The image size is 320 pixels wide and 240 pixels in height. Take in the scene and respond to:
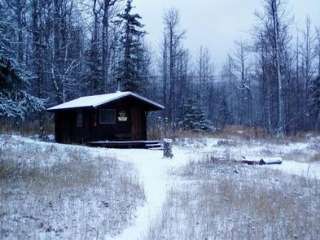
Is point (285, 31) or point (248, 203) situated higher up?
point (285, 31)

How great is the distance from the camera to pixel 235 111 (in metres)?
93.4

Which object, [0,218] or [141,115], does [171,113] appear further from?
[0,218]

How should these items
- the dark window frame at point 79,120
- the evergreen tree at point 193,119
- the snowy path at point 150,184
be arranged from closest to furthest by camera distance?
the snowy path at point 150,184 < the dark window frame at point 79,120 < the evergreen tree at point 193,119

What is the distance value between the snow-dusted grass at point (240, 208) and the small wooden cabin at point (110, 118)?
1435cm

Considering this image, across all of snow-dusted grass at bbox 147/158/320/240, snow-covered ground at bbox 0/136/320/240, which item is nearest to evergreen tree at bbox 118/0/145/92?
snow-covered ground at bbox 0/136/320/240

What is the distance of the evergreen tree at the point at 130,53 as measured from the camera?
41094mm

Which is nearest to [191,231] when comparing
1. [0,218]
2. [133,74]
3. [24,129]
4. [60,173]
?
[0,218]

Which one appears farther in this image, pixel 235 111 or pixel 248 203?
pixel 235 111

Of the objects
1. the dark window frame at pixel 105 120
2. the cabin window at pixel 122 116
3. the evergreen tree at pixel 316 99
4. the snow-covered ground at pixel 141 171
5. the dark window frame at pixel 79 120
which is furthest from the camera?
the evergreen tree at pixel 316 99

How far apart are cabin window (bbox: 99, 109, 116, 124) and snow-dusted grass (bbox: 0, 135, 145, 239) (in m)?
12.1

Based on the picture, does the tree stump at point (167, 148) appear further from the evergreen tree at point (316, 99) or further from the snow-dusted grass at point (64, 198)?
the evergreen tree at point (316, 99)

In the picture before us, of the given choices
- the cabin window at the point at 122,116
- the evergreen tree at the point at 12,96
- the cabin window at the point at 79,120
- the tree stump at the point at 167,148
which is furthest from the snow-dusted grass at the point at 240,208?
the cabin window at the point at 79,120

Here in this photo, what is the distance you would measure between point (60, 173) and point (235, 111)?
81400mm

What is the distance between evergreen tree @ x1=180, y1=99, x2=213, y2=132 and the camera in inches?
1942
